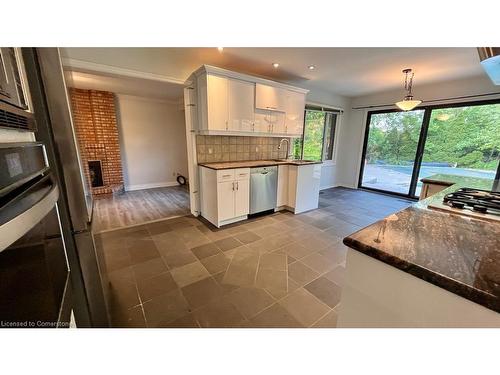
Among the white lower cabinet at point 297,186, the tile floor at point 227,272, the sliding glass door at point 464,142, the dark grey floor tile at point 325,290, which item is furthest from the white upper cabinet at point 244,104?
the sliding glass door at point 464,142

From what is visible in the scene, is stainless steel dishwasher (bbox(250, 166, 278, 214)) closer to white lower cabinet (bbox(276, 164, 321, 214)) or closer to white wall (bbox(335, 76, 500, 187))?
white lower cabinet (bbox(276, 164, 321, 214))

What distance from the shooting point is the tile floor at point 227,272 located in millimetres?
1506

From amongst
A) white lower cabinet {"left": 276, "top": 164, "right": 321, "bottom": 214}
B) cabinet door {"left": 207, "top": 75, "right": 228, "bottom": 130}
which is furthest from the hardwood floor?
white lower cabinet {"left": 276, "top": 164, "right": 321, "bottom": 214}

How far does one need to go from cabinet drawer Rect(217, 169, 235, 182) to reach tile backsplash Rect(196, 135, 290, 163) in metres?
0.63

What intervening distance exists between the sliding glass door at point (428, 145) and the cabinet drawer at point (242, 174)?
307 centimetres

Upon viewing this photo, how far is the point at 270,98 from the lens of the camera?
341 centimetres

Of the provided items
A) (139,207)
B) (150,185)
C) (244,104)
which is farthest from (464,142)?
(150,185)

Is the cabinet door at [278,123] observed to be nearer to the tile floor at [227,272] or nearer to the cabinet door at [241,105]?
the cabinet door at [241,105]

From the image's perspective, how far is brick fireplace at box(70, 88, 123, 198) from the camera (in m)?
4.33

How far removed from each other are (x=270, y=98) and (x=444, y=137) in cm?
381
